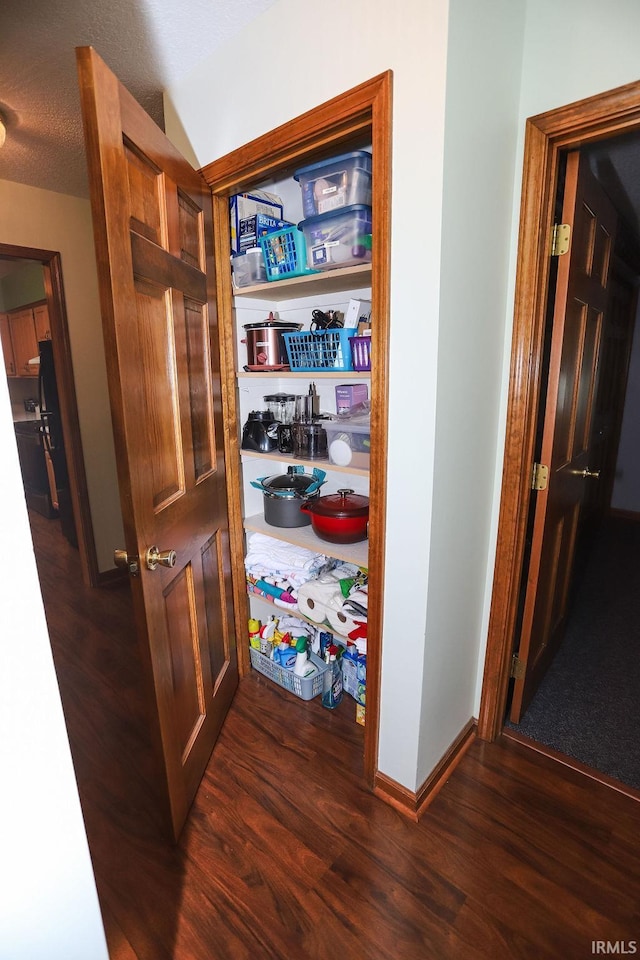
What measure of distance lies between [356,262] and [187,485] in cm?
86

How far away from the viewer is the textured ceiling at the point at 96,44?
1.28 meters

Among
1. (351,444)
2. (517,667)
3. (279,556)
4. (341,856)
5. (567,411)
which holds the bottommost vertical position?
→ (341,856)

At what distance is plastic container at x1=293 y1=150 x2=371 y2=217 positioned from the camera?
137cm

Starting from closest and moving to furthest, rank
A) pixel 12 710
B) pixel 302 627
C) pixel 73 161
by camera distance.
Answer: pixel 12 710, pixel 302 627, pixel 73 161

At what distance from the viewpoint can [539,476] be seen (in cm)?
159

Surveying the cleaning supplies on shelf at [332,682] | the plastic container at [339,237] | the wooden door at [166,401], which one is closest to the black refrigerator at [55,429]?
the wooden door at [166,401]

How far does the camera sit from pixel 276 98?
1335mm

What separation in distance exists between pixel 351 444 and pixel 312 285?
0.58 m

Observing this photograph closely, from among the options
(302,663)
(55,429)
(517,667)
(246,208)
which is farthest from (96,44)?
(55,429)

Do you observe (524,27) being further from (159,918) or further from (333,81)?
(159,918)

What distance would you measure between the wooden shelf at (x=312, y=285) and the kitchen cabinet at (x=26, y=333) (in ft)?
10.9

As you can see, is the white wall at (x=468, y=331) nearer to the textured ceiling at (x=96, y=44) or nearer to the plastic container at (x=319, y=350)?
the plastic container at (x=319, y=350)

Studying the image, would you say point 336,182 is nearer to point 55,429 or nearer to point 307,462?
point 307,462

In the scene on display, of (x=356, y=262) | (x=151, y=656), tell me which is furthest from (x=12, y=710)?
(x=356, y=262)
